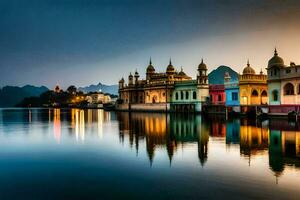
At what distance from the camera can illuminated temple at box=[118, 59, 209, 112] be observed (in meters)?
75.2

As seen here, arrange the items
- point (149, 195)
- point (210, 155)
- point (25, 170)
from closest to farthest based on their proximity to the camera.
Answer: point (149, 195) → point (25, 170) → point (210, 155)

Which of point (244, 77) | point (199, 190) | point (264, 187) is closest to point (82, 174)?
point (199, 190)

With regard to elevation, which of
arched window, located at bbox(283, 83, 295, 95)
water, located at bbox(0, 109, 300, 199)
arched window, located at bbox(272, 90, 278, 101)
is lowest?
water, located at bbox(0, 109, 300, 199)

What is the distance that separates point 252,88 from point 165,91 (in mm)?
28263

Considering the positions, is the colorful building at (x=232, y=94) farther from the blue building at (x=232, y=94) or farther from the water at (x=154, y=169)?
the water at (x=154, y=169)

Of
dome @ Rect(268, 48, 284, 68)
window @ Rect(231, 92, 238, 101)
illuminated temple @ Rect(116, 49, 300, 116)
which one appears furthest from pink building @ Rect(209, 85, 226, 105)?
dome @ Rect(268, 48, 284, 68)

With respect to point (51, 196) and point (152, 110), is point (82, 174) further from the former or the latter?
point (152, 110)

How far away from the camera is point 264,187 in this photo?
13438 millimetres

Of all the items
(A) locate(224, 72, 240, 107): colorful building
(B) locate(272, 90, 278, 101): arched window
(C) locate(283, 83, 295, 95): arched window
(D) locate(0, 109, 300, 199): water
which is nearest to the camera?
(D) locate(0, 109, 300, 199): water

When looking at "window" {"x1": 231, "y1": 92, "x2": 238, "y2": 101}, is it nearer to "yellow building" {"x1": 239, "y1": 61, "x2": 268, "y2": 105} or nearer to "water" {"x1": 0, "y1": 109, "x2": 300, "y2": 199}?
"yellow building" {"x1": 239, "y1": 61, "x2": 268, "y2": 105}

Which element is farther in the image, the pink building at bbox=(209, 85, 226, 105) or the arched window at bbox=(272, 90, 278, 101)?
the pink building at bbox=(209, 85, 226, 105)

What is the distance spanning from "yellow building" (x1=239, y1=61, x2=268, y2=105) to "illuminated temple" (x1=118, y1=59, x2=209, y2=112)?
1440cm

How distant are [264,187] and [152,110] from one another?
2905 inches

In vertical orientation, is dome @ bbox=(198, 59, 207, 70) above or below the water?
above
